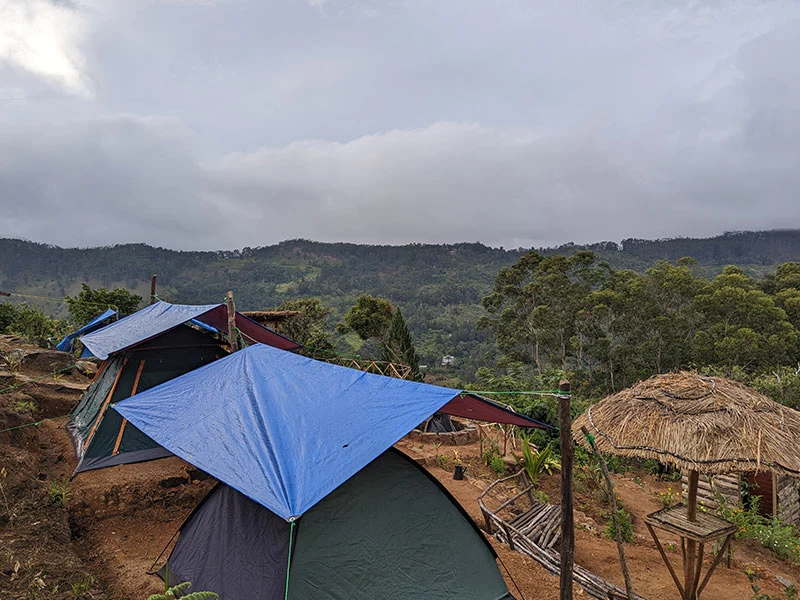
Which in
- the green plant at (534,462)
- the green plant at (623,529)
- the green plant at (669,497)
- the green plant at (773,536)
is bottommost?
the green plant at (669,497)

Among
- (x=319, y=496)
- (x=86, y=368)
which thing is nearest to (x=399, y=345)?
(x=86, y=368)

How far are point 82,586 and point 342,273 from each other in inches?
2969

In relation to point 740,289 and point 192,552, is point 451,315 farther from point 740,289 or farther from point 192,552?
point 192,552

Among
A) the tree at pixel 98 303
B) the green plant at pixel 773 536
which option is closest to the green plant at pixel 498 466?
the green plant at pixel 773 536

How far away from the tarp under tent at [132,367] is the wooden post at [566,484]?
492cm

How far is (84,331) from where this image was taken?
35.1 ft

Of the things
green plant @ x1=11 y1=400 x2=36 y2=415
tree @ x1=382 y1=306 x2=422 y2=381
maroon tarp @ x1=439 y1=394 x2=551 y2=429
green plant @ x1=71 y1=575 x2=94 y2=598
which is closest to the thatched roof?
maroon tarp @ x1=439 y1=394 x2=551 y2=429

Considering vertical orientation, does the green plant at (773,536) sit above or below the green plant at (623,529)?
below

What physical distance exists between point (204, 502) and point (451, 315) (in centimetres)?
5238

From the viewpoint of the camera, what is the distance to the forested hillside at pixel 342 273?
56562 mm

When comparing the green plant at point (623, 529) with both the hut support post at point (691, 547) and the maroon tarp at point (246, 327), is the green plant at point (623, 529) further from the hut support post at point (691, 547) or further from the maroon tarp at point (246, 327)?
the maroon tarp at point (246, 327)

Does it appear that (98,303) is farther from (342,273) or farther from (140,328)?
(342,273)

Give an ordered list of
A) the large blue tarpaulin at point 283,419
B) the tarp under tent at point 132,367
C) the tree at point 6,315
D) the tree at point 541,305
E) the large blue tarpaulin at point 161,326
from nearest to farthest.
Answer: the large blue tarpaulin at point 283,419
the tarp under tent at point 132,367
the large blue tarpaulin at point 161,326
the tree at point 6,315
the tree at point 541,305

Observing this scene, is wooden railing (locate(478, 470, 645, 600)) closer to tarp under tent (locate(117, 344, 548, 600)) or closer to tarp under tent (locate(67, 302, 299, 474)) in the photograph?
tarp under tent (locate(117, 344, 548, 600))
